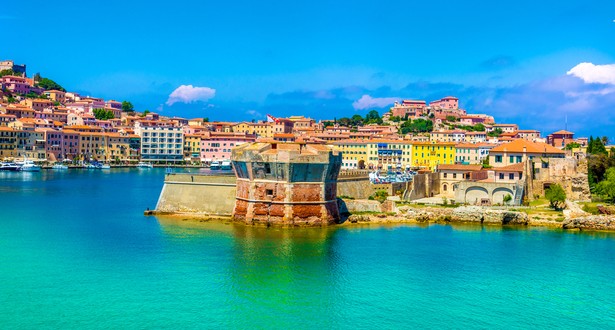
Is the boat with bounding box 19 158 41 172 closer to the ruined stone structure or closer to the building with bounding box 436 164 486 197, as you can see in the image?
the ruined stone structure

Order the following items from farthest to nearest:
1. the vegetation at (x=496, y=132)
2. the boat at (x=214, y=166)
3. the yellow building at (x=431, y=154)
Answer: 1. the vegetation at (x=496, y=132)
2. the boat at (x=214, y=166)
3. the yellow building at (x=431, y=154)

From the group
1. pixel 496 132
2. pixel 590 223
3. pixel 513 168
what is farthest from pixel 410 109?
pixel 590 223

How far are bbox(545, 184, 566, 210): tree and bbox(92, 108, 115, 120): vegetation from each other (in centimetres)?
9367

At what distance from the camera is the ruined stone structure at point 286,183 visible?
31.4 m

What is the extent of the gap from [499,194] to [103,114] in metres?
91.5

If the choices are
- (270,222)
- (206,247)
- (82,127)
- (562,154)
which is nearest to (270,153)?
(270,222)

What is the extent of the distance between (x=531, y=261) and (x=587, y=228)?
912 centimetres

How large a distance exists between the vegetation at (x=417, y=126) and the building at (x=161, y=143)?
4024 centimetres

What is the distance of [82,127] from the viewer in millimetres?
99438

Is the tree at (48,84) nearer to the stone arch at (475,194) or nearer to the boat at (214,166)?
the boat at (214,166)

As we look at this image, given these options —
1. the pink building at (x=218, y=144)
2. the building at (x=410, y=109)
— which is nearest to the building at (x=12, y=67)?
the pink building at (x=218, y=144)

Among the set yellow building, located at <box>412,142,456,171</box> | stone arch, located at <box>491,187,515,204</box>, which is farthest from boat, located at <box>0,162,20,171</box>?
stone arch, located at <box>491,187,515,204</box>

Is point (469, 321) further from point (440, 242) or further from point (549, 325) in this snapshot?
point (440, 242)

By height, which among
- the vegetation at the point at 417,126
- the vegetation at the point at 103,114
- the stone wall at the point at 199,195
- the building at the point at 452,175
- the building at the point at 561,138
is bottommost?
the stone wall at the point at 199,195
